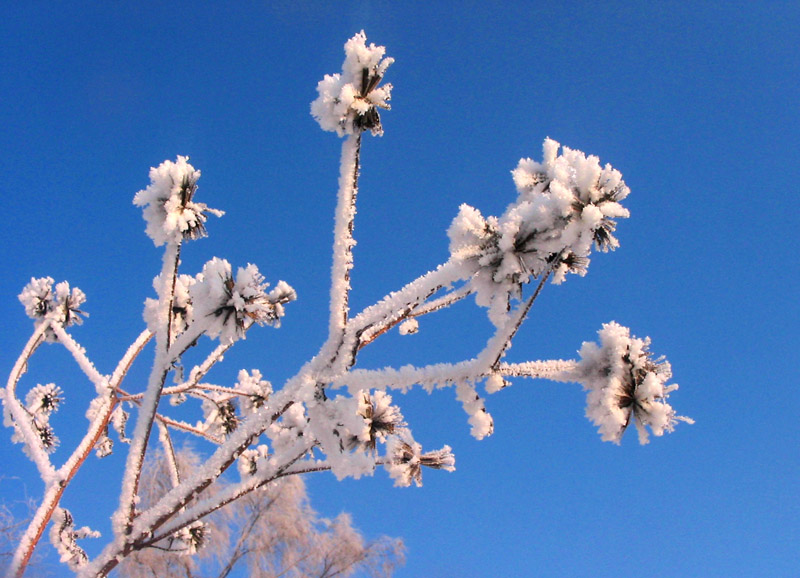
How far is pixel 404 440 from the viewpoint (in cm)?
354

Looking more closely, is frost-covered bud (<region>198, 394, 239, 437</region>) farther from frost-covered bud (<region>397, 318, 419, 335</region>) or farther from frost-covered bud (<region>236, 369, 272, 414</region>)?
frost-covered bud (<region>397, 318, 419, 335</region>)

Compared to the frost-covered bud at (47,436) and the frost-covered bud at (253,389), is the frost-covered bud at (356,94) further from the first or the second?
the frost-covered bud at (47,436)

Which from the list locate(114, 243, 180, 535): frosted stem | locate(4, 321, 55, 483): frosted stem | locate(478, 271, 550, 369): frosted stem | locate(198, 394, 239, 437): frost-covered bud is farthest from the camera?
locate(198, 394, 239, 437): frost-covered bud

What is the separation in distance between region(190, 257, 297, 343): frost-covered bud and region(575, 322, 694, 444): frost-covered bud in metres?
1.78

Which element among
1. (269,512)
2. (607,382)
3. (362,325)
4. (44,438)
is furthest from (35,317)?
(269,512)

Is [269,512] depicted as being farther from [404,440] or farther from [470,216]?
[470,216]

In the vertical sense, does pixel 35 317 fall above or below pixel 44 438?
above

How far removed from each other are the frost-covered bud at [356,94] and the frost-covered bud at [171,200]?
3.57ft

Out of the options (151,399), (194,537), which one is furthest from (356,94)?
(194,537)

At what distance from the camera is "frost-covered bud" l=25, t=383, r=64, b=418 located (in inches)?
246

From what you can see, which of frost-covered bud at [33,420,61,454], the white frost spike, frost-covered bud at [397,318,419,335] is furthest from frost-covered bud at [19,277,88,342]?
the white frost spike

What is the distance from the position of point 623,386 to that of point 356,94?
190 cm

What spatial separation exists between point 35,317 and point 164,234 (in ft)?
12.4

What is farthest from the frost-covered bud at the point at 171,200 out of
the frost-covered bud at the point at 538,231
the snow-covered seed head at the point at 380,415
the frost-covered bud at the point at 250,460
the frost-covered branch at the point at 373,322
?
the frost-covered bud at the point at 250,460
